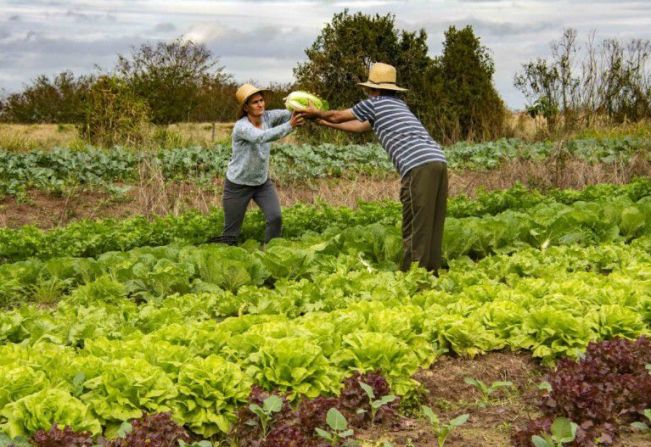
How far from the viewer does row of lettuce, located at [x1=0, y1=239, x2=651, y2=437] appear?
4363 millimetres

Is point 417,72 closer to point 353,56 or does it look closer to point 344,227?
point 353,56

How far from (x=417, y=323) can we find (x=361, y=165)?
34.9 ft

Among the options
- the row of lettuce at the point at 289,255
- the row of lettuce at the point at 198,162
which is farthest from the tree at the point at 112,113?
the row of lettuce at the point at 289,255

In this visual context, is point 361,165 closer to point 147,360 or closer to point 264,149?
point 264,149

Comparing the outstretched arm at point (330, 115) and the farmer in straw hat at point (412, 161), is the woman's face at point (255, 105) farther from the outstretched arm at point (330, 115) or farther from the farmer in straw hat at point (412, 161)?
the farmer in straw hat at point (412, 161)

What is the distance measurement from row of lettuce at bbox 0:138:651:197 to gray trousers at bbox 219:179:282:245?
3845 millimetres

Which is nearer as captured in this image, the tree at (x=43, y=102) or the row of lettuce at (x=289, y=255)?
the row of lettuce at (x=289, y=255)

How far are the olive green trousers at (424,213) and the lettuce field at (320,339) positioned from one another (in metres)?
0.32

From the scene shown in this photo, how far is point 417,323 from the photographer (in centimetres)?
554

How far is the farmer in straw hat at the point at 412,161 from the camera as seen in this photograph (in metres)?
7.61

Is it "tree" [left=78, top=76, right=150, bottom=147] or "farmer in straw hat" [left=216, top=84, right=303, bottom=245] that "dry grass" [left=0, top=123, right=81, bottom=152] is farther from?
"farmer in straw hat" [left=216, top=84, right=303, bottom=245]

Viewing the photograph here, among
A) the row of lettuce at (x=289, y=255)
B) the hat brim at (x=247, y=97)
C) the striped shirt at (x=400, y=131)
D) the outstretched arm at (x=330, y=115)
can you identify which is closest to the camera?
the row of lettuce at (x=289, y=255)

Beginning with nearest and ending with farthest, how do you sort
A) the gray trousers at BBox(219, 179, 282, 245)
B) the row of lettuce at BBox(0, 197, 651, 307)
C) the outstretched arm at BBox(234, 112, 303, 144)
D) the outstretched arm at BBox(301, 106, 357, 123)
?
1. the row of lettuce at BBox(0, 197, 651, 307)
2. the outstretched arm at BBox(301, 106, 357, 123)
3. the outstretched arm at BBox(234, 112, 303, 144)
4. the gray trousers at BBox(219, 179, 282, 245)

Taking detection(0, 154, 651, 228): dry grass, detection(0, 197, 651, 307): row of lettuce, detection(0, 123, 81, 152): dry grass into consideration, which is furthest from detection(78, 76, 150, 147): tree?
detection(0, 197, 651, 307): row of lettuce
